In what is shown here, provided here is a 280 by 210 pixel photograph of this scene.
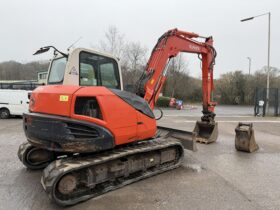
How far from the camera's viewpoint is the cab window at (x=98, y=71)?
4737mm

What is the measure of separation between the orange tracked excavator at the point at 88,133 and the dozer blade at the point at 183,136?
1.49 ft

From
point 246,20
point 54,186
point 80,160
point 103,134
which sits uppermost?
point 246,20

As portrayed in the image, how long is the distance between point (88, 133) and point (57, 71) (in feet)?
5.45

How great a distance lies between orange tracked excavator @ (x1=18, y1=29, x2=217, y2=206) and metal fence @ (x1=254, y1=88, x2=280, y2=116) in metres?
16.1

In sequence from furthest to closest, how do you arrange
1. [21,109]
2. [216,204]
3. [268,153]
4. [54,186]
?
[21,109] < [268,153] < [216,204] < [54,186]

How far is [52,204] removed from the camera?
12.7ft

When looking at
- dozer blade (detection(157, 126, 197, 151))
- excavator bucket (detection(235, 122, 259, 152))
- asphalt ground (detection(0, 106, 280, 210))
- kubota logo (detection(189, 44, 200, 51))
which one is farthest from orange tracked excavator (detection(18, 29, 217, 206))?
kubota logo (detection(189, 44, 200, 51))

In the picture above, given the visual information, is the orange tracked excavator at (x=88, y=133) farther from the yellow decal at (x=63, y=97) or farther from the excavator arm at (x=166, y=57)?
the excavator arm at (x=166, y=57)

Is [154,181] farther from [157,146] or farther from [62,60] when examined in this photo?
[62,60]

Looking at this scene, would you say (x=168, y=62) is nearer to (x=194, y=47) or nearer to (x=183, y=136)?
(x=194, y=47)

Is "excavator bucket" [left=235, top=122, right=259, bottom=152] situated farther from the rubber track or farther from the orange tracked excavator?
the rubber track

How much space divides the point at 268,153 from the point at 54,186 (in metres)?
6.06

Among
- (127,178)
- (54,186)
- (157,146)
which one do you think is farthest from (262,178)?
(54,186)

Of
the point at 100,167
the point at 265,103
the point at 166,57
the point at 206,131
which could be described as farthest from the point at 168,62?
the point at 265,103
